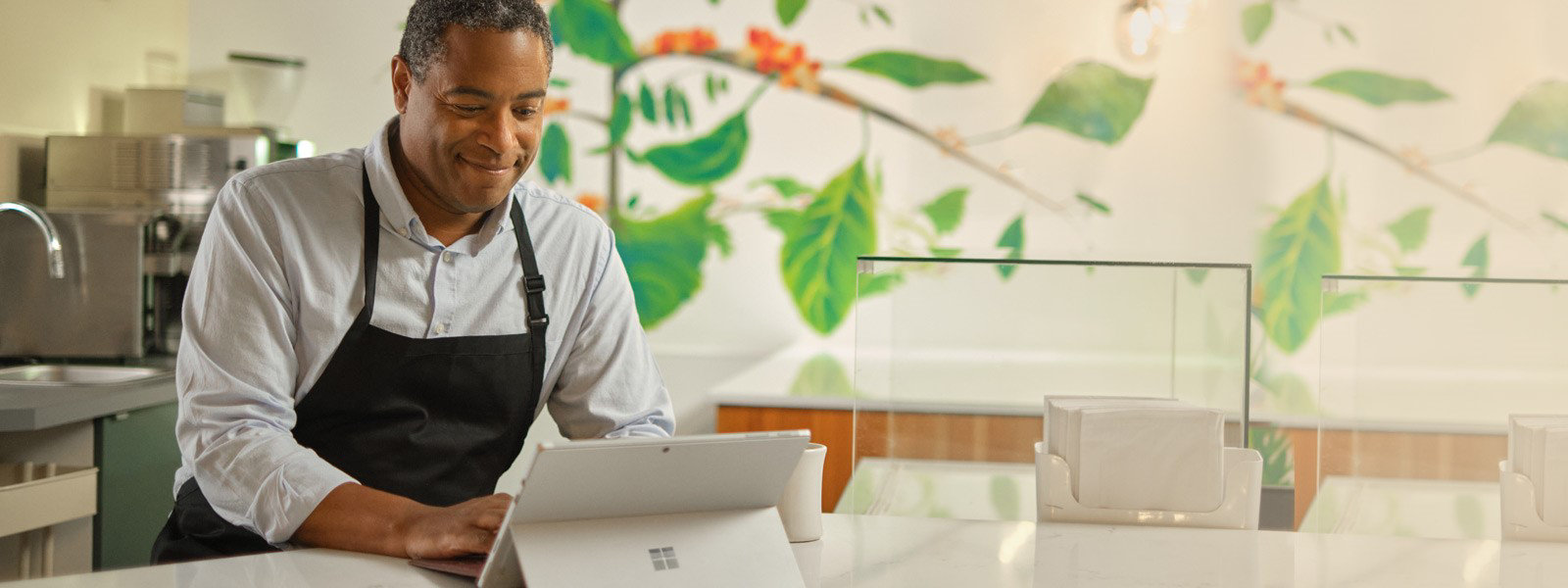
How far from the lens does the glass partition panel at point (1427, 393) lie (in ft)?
5.84

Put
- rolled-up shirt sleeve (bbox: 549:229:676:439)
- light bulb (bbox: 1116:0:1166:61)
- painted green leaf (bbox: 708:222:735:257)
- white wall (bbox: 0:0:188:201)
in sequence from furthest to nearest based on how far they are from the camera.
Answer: painted green leaf (bbox: 708:222:735:257)
light bulb (bbox: 1116:0:1166:61)
white wall (bbox: 0:0:188:201)
rolled-up shirt sleeve (bbox: 549:229:676:439)

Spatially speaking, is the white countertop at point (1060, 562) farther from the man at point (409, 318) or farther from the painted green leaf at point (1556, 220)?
the painted green leaf at point (1556, 220)

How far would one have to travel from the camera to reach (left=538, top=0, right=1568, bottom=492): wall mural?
3.72 meters

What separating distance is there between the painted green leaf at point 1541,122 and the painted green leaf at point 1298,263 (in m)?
0.52

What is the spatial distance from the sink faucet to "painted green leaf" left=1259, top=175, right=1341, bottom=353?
3.14 meters

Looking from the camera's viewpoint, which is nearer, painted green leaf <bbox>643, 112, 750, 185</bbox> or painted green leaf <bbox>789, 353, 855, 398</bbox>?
painted green leaf <bbox>789, 353, 855, 398</bbox>

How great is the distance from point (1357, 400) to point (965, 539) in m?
0.75

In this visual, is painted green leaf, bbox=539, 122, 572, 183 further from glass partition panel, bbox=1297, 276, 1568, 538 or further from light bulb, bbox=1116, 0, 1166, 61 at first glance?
glass partition panel, bbox=1297, 276, 1568, 538

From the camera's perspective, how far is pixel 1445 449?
6.01 ft

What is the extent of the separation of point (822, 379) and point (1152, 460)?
1.95 metres

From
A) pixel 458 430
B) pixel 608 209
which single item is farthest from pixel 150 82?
pixel 458 430

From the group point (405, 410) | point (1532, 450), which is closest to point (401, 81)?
point (405, 410)

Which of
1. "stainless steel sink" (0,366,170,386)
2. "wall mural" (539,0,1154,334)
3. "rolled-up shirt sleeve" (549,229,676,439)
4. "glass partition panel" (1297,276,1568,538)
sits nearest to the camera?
"rolled-up shirt sleeve" (549,229,676,439)

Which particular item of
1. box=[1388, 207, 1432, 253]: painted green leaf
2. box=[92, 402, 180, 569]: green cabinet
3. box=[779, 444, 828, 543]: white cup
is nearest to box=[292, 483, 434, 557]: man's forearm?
box=[779, 444, 828, 543]: white cup
